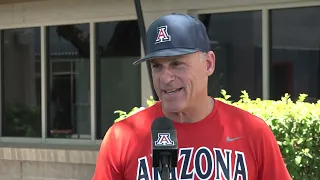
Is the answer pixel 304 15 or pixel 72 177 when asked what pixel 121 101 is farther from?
pixel 304 15

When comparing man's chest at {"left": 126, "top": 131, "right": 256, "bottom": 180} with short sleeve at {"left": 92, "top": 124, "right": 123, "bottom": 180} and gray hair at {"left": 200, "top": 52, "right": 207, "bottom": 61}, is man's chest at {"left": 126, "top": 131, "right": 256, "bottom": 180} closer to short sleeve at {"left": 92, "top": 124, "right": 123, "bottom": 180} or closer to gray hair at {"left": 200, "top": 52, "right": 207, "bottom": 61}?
short sleeve at {"left": 92, "top": 124, "right": 123, "bottom": 180}

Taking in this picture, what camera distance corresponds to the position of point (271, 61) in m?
6.74

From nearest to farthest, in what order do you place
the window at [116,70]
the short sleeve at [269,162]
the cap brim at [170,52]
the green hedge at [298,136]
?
the cap brim at [170,52] < the short sleeve at [269,162] < the green hedge at [298,136] < the window at [116,70]

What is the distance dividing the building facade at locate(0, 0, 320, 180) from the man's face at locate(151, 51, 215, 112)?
15.6ft

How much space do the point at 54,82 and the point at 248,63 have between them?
3074 millimetres

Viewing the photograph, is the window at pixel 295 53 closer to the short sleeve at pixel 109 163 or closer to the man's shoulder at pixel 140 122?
A: the man's shoulder at pixel 140 122

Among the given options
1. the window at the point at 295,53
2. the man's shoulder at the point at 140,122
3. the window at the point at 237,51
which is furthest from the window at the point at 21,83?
the man's shoulder at the point at 140,122

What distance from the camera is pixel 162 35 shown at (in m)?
1.98

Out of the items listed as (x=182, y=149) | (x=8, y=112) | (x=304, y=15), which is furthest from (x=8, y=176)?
(x=182, y=149)

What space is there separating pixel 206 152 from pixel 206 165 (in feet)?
0.17

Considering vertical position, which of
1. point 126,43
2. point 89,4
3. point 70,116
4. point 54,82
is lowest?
point 70,116

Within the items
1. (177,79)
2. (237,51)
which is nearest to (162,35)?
(177,79)

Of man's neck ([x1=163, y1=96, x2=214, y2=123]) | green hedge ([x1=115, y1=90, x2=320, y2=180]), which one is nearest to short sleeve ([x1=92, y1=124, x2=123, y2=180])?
man's neck ([x1=163, y1=96, x2=214, y2=123])

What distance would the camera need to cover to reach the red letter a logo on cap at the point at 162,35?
1962mm
